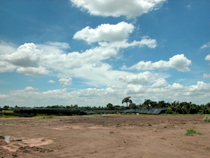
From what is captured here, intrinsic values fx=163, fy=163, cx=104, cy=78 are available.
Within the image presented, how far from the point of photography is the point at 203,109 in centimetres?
5669

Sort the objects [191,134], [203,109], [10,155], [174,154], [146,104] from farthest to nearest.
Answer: [146,104] < [203,109] < [191,134] < [174,154] < [10,155]

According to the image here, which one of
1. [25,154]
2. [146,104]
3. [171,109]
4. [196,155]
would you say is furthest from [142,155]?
[146,104]

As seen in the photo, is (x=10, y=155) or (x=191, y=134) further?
(x=191, y=134)

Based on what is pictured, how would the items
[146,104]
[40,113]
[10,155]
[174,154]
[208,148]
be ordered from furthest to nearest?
[146,104] < [40,113] < [208,148] < [174,154] < [10,155]

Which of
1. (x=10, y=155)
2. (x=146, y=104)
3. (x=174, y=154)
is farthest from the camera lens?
(x=146, y=104)

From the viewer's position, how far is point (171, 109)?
57906 mm

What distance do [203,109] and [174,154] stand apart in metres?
58.2

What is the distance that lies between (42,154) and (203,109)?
61704 mm

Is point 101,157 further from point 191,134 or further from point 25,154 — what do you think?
point 191,134

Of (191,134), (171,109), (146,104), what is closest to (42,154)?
(191,134)

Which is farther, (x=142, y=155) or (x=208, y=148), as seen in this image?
(x=208, y=148)

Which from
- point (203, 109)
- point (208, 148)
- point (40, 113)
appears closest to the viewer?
point (208, 148)

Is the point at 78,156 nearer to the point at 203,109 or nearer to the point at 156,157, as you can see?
the point at 156,157

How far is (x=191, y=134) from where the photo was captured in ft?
43.5
